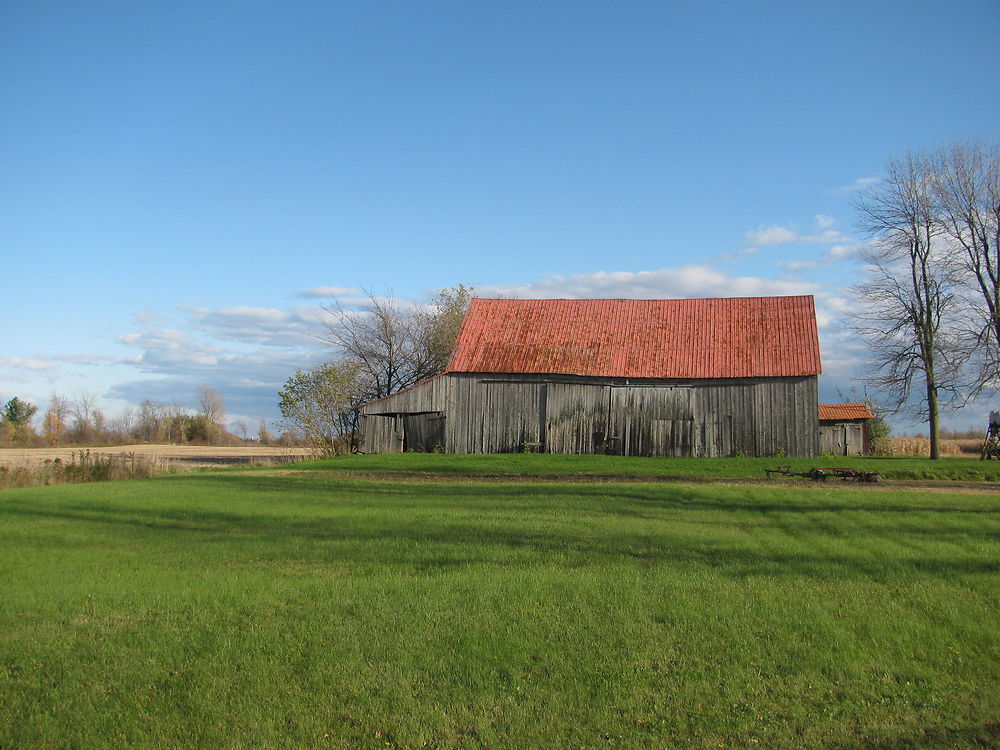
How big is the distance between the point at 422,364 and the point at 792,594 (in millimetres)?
44176

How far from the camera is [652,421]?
3709cm

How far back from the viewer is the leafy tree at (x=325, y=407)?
47.4 metres

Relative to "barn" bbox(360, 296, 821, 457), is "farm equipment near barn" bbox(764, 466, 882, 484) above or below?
below

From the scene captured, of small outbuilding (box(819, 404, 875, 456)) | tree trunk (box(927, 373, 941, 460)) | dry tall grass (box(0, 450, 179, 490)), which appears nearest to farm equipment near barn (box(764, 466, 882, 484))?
tree trunk (box(927, 373, 941, 460))

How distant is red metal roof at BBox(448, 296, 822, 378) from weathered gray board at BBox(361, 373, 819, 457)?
24.4 inches

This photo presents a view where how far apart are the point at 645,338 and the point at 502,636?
33.0 m

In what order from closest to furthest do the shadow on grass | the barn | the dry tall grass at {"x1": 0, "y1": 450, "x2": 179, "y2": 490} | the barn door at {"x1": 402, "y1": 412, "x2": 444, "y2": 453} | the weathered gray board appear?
the shadow on grass < the dry tall grass at {"x1": 0, "y1": 450, "x2": 179, "y2": 490} < the weathered gray board < the barn < the barn door at {"x1": 402, "y1": 412, "x2": 444, "y2": 453}

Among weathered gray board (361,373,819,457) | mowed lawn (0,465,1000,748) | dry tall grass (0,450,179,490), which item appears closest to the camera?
mowed lawn (0,465,1000,748)

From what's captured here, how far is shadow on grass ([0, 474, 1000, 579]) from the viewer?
11.1 metres

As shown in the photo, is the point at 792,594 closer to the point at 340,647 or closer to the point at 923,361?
the point at 340,647

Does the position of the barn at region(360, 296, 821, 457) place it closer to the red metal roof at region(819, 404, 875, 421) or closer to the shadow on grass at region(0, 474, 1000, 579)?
the red metal roof at region(819, 404, 875, 421)

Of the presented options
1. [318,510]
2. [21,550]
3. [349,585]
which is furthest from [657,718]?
[318,510]

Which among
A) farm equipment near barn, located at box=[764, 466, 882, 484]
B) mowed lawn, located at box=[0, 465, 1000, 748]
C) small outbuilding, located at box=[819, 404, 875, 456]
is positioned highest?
small outbuilding, located at box=[819, 404, 875, 456]

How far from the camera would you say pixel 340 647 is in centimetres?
730
